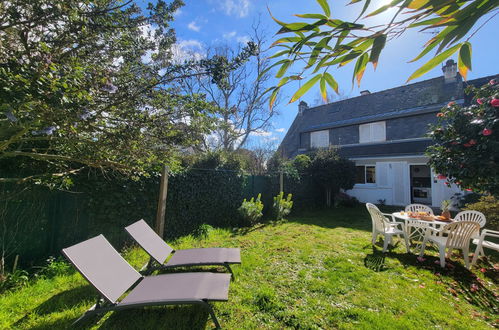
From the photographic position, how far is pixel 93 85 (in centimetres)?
247

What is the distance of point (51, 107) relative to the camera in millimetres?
2055

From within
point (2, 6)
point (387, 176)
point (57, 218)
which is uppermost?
point (2, 6)

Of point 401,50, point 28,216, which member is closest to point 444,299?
point 401,50

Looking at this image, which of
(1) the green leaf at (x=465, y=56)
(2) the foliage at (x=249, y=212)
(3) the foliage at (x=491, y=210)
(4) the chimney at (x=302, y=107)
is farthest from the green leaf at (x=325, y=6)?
(4) the chimney at (x=302, y=107)

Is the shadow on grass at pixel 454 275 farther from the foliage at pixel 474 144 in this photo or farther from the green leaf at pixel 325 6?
the green leaf at pixel 325 6

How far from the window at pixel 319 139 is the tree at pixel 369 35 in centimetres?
1668

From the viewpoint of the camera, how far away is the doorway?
13.6 m

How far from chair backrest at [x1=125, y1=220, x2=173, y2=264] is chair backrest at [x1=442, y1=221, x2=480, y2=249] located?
5.60 meters

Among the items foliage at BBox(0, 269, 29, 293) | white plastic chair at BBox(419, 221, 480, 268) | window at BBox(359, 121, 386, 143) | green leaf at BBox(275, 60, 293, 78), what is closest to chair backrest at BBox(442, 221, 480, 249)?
white plastic chair at BBox(419, 221, 480, 268)

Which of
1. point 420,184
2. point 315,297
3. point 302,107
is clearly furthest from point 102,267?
point 302,107

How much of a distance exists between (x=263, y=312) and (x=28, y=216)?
4250 mm

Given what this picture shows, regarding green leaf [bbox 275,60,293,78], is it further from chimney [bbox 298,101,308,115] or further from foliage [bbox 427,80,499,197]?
chimney [bbox 298,101,308,115]

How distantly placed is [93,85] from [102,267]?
221cm

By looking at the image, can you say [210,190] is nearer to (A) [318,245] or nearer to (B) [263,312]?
(A) [318,245]
